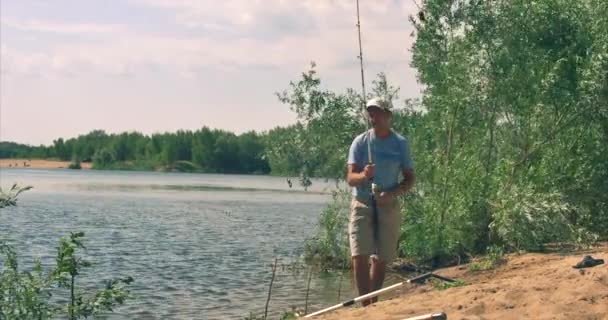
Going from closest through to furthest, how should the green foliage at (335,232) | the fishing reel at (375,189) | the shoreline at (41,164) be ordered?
the fishing reel at (375,189) < the green foliage at (335,232) < the shoreline at (41,164)

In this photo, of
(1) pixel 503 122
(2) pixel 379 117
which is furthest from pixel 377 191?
(1) pixel 503 122

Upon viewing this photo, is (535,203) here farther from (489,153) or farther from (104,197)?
(104,197)

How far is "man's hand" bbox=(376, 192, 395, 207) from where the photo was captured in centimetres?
753

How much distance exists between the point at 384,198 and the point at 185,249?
46.1 ft

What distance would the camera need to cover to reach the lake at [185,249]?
1295 cm

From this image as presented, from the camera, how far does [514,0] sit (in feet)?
47.9

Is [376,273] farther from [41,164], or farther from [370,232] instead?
[41,164]

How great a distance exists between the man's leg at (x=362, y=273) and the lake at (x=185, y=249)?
382cm

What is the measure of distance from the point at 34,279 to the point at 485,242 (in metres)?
7.90

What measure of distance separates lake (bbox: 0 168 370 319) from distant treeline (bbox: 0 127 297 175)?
46.2 meters

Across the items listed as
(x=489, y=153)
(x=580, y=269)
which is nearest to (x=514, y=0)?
(x=489, y=153)

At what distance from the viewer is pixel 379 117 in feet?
24.6

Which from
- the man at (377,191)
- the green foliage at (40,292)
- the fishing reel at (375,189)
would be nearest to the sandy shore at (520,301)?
the man at (377,191)

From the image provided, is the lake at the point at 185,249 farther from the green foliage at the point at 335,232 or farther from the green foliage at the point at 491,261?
the green foliage at the point at 491,261
